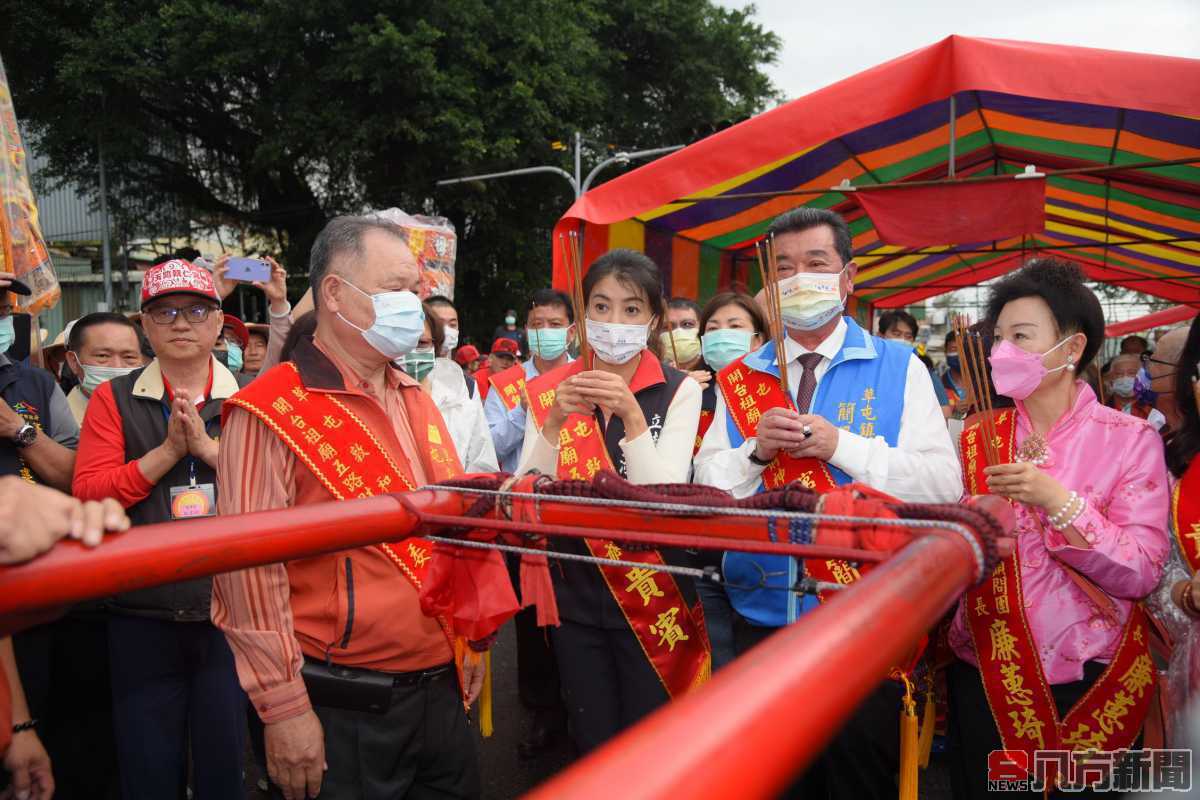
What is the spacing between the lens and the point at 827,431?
6.56 ft

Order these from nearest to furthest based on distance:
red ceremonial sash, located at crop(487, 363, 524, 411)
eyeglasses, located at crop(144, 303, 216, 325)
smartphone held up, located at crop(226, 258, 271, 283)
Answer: eyeglasses, located at crop(144, 303, 216, 325), smartphone held up, located at crop(226, 258, 271, 283), red ceremonial sash, located at crop(487, 363, 524, 411)

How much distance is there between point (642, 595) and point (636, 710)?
335mm

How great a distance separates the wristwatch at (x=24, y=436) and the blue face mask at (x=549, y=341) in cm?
253

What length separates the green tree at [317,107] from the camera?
51.2ft

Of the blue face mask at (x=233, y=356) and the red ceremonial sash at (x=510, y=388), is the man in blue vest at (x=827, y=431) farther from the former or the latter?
the blue face mask at (x=233, y=356)

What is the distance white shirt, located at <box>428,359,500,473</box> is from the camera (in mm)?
3192

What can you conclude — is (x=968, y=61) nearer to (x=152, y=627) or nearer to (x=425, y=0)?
(x=152, y=627)

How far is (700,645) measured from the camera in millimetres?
2379

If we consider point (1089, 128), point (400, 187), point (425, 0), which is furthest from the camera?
point (400, 187)

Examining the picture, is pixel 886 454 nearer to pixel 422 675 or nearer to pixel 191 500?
pixel 422 675

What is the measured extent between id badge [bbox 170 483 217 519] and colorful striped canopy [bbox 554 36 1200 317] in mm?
2300

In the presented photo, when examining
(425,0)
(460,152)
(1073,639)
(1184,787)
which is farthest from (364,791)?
(425,0)

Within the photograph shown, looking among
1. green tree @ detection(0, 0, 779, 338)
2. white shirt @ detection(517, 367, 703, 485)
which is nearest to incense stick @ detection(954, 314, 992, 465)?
white shirt @ detection(517, 367, 703, 485)

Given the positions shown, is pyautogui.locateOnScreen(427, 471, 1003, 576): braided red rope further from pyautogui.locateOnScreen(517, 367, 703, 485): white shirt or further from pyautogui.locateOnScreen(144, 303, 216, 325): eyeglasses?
pyautogui.locateOnScreen(144, 303, 216, 325): eyeglasses
